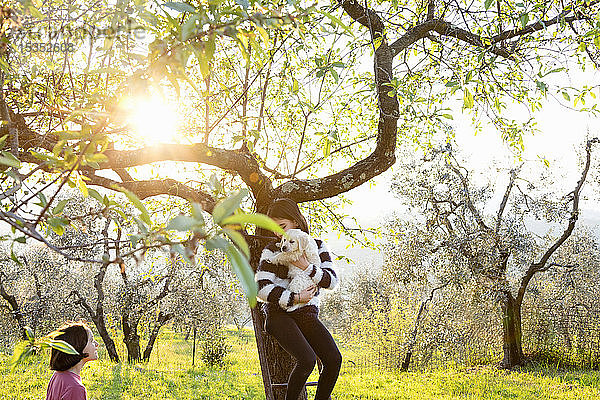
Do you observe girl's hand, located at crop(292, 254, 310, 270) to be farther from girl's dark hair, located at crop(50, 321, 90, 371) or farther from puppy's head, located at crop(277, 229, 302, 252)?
girl's dark hair, located at crop(50, 321, 90, 371)

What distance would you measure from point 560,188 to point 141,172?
38.3ft

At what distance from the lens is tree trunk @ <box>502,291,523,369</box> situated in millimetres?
12979

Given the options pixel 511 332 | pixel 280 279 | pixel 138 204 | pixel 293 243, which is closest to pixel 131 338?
pixel 511 332

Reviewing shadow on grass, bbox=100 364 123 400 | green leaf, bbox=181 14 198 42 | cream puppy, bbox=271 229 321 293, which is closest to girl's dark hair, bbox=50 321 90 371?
cream puppy, bbox=271 229 321 293

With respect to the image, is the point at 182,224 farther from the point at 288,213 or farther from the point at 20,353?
the point at 288,213

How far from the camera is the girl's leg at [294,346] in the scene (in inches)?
116

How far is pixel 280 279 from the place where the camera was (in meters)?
3.20

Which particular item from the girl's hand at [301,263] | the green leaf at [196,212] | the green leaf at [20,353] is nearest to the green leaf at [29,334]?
the green leaf at [20,353]

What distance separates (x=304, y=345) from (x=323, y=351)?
17 cm

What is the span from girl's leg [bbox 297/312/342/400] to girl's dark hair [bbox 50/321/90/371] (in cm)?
139

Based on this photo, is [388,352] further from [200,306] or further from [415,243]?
[200,306]

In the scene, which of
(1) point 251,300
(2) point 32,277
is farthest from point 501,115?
(2) point 32,277

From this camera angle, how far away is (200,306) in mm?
16719

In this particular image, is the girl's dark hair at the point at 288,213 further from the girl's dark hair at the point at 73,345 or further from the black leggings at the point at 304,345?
the girl's dark hair at the point at 73,345
